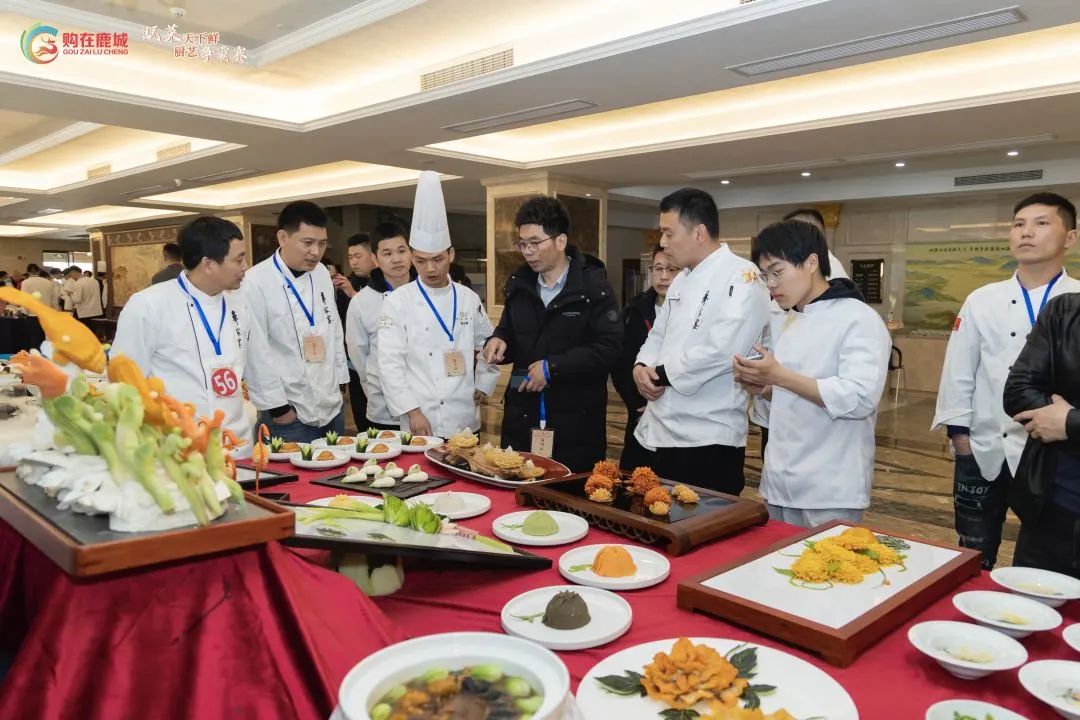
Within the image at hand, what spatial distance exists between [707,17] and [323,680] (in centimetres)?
424

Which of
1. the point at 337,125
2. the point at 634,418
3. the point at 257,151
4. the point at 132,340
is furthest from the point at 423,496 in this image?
the point at 257,151

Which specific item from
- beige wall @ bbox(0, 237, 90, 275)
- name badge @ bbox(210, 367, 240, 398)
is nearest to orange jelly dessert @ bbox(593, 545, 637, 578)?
name badge @ bbox(210, 367, 240, 398)

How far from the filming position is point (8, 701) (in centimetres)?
90

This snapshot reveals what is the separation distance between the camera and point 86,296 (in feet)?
45.8

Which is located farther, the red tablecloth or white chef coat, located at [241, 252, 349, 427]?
white chef coat, located at [241, 252, 349, 427]

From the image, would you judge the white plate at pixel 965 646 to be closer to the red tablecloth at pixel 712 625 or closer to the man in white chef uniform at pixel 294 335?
the red tablecloth at pixel 712 625

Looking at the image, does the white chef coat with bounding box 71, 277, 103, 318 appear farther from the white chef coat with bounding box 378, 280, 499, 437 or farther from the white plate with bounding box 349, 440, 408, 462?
the white plate with bounding box 349, 440, 408, 462

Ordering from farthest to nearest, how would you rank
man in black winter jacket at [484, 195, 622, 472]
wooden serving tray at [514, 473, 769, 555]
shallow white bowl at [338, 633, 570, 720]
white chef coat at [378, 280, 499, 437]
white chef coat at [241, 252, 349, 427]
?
white chef coat at [241, 252, 349, 427] < white chef coat at [378, 280, 499, 437] < man in black winter jacket at [484, 195, 622, 472] < wooden serving tray at [514, 473, 769, 555] < shallow white bowl at [338, 633, 570, 720]

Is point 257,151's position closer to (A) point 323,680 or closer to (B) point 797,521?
(B) point 797,521

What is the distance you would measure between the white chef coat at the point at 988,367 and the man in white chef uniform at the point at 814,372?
0.75m

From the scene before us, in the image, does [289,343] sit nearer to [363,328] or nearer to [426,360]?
[426,360]

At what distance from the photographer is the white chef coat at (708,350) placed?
2215 millimetres

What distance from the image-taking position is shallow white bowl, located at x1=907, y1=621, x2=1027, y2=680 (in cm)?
95

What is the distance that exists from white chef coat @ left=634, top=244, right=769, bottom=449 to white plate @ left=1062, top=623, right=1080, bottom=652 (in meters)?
1.21
